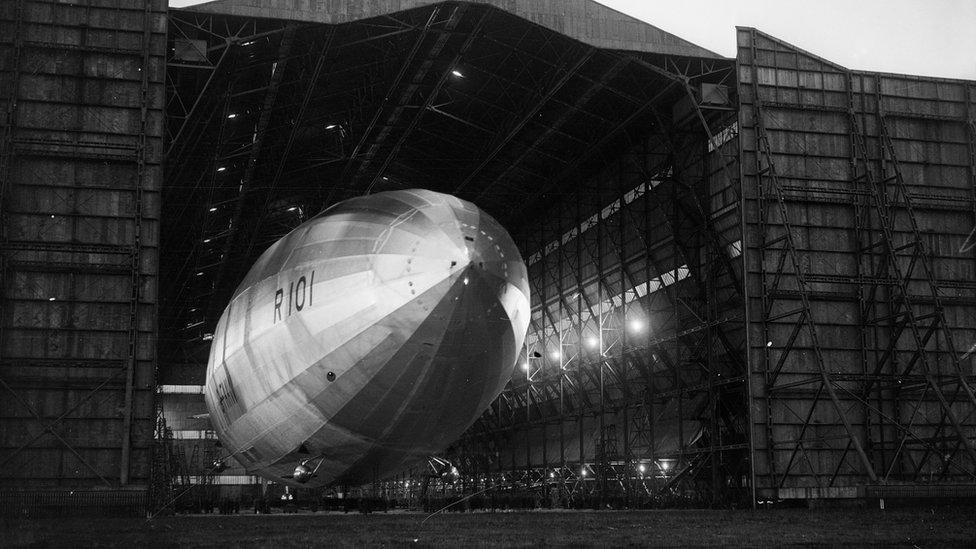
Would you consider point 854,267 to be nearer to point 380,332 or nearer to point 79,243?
point 380,332

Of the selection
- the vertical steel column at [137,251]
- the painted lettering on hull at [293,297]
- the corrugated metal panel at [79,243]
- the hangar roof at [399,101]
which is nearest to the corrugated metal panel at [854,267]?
the hangar roof at [399,101]

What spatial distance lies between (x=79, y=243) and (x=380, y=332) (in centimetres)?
1879

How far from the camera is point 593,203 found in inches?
2320

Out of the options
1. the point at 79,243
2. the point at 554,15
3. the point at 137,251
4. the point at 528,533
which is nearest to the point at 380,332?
the point at 528,533

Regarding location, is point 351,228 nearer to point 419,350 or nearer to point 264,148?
point 419,350

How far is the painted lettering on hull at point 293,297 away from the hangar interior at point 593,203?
40.8ft

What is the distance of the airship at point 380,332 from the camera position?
22547 mm

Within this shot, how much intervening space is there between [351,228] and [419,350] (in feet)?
11.4

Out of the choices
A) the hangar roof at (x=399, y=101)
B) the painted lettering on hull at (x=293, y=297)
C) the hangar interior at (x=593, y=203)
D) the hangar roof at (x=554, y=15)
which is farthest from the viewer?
the hangar roof at (x=399, y=101)

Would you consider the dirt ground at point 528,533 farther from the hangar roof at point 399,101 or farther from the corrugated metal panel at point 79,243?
the hangar roof at point 399,101

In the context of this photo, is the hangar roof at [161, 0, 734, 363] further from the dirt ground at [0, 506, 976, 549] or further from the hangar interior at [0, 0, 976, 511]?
the dirt ground at [0, 506, 976, 549]

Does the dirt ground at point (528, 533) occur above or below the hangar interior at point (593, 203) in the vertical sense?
below

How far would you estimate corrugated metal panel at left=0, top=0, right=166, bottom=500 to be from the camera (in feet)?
116

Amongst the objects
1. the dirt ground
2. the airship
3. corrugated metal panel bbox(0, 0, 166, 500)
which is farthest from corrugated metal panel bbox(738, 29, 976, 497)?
corrugated metal panel bbox(0, 0, 166, 500)
